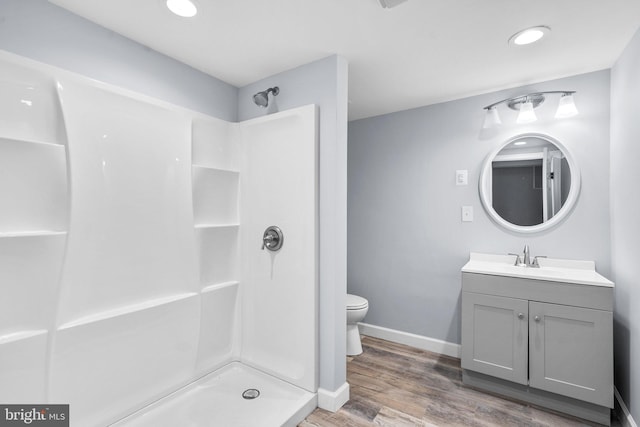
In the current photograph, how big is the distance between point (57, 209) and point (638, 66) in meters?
3.15

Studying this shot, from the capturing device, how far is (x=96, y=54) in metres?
1.67

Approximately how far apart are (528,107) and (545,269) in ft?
4.02

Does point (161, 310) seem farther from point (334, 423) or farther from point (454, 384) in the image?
point (454, 384)

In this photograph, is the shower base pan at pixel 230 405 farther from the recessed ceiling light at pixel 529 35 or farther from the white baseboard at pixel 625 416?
the recessed ceiling light at pixel 529 35

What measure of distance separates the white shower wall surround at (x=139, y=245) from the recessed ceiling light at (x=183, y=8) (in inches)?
21.2

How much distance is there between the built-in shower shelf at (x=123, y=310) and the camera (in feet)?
4.95

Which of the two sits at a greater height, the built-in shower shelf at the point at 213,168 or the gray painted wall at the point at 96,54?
the gray painted wall at the point at 96,54

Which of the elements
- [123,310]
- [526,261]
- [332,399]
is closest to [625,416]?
[526,261]

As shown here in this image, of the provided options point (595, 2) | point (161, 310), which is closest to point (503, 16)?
point (595, 2)

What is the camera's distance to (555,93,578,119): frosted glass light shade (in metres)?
2.15

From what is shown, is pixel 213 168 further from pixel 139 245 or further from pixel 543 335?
pixel 543 335

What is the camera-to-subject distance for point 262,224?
2254 millimetres

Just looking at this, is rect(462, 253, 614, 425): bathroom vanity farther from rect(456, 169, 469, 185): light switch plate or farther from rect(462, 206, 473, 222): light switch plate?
rect(456, 169, 469, 185): light switch plate

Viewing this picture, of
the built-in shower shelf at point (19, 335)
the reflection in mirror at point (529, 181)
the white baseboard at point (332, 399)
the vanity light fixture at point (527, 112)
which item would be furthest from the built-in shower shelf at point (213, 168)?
the vanity light fixture at point (527, 112)
